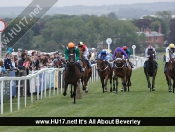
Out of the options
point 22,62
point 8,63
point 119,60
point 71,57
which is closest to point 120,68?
point 119,60

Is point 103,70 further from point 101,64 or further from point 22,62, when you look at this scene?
point 22,62

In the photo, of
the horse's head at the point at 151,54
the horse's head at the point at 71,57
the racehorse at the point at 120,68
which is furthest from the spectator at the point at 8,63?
the horse's head at the point at 151,54

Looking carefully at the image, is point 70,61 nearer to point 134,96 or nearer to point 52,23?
point 134,96

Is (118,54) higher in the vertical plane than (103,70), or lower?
higher

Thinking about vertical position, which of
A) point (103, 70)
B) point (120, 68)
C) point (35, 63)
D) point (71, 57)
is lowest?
point (103, 70)

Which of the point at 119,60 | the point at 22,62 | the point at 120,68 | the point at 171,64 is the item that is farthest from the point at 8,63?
the point at 171,64

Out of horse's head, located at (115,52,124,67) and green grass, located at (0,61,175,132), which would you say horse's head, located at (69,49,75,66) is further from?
horse's head, located at (115,52,124,67)

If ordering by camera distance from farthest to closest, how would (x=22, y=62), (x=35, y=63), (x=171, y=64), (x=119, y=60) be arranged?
1. (x=35, y=63)
2. (x=22, y=62)
3. (x=119, y=60)
4. (x=171, y=64)

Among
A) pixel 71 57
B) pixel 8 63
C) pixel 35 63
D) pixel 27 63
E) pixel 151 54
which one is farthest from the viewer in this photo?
pixel 35 63

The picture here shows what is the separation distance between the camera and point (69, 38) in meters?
107

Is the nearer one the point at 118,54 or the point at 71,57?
the point at 71,57

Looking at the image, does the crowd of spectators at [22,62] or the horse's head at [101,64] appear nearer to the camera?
the crowd of spectators at [22,62]

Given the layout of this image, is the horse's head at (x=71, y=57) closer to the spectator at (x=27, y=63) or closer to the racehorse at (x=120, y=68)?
the racehorse at (x=120, y=68)

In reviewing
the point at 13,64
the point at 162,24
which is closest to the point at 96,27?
the point at 162,24
